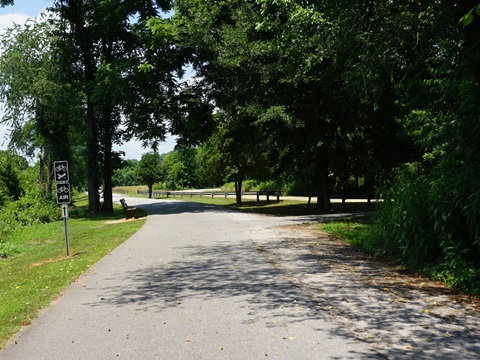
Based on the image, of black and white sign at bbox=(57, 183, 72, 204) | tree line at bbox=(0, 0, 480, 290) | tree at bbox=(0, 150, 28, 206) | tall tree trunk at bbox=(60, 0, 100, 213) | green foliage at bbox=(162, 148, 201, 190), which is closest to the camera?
tree line at bbox=(0, 0, 480, 290)

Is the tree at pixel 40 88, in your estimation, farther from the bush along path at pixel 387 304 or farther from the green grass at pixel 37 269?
the bush along path at pixel 387 304

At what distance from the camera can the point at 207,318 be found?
584 centimetres

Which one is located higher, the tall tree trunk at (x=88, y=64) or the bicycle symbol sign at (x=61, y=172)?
the tall tree trunk at (x=88, y=64)

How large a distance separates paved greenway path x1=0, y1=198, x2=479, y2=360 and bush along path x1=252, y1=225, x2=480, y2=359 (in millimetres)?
35

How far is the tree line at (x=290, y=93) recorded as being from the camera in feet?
27.8

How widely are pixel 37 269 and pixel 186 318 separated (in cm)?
761

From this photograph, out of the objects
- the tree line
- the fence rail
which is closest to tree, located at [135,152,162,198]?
the fence rail

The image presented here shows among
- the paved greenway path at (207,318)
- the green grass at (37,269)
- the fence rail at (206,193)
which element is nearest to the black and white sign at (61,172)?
the green grass at (37,269)

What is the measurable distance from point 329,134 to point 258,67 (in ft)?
16.7

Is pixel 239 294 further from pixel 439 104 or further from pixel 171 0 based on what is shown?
pixel 171 0

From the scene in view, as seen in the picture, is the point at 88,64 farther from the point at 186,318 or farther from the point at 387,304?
the point at 387,304

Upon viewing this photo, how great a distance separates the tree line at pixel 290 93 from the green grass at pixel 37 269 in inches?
254

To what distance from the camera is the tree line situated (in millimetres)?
8484

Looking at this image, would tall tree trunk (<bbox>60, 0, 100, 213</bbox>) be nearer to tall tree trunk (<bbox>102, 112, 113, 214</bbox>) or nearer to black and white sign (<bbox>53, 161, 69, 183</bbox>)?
tall tree trunk (<bbox>102, 112, 113, 214</bbox>)
